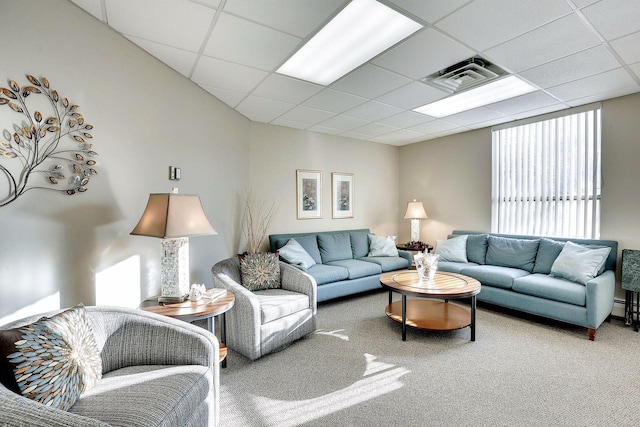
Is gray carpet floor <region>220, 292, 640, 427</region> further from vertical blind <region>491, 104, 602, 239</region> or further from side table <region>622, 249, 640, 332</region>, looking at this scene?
vertical blind <region>491, 104, 602, 239</region>

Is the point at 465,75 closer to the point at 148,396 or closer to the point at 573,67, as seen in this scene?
the point at 573,67

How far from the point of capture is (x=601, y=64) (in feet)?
8.71

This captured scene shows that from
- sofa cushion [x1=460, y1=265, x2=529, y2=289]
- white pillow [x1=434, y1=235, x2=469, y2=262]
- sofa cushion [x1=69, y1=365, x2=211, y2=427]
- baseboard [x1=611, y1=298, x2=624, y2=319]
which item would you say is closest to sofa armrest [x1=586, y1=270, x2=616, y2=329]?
baseboard [x1=611, y1=298, x2=624, y2=319]

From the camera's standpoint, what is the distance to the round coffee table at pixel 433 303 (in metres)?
2.88

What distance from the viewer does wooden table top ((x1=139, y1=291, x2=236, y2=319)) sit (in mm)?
1965

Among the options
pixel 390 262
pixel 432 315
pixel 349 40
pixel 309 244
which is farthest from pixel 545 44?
pixel 309 244

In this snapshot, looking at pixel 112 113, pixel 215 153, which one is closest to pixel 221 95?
pixel 215 153

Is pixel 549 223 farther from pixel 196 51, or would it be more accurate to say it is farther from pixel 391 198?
pixel 196 51

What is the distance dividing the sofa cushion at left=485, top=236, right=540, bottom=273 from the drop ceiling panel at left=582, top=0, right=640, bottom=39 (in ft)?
8.34

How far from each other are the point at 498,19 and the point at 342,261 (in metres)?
3.40

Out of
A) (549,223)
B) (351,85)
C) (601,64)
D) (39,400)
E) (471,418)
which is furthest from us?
(549,223)

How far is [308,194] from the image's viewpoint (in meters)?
4.95

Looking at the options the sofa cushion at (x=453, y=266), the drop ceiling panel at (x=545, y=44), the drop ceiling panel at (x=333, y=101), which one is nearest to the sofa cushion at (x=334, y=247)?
the sofa cushion at (x=453, y=266)

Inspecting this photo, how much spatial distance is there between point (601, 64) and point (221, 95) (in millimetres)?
3737
